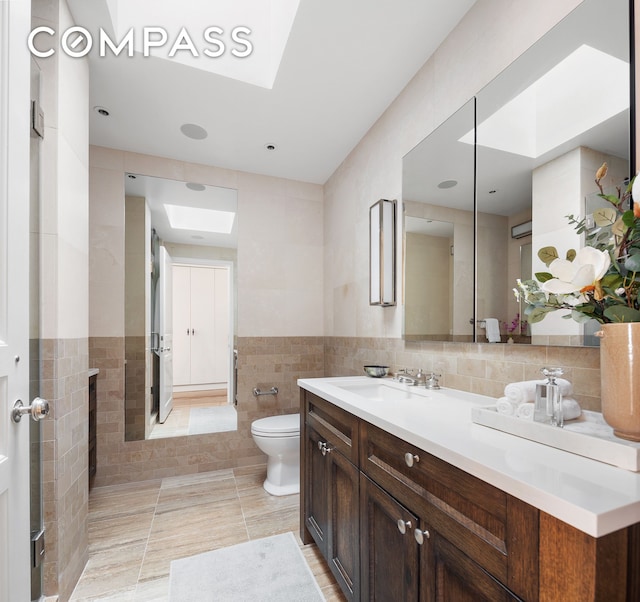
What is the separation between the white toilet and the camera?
2.39 metres

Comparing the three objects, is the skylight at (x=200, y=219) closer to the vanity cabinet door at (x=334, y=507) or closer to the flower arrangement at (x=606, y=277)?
the vanity cabinet door at (x=334, y=507)

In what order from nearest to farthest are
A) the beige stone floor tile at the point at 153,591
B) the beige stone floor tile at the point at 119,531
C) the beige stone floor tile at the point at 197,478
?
1. the beige stone floor tile at the point at 153,591
2. the beige stone floor tile at the point at 119,531
3. the beige stone floor tile at the point at 197,478

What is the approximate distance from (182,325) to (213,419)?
2.70ft

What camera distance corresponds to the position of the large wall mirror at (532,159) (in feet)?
3.39

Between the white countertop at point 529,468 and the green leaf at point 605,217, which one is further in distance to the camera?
the green leaf at point 605,217

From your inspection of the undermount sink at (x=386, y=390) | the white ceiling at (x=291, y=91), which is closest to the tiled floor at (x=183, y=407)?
the undermount sink at (x=386, y=390)

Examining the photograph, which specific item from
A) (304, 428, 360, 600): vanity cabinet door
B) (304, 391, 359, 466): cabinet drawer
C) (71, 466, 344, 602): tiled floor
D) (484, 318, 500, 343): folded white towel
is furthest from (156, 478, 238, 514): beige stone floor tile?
(484, 318, 500, 343): folded white towel

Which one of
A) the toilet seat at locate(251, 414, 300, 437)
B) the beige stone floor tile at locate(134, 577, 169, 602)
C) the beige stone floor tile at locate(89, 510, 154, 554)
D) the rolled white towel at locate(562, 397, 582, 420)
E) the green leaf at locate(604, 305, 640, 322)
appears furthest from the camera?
the toilet seat at locate(251, 414, 300, 437)

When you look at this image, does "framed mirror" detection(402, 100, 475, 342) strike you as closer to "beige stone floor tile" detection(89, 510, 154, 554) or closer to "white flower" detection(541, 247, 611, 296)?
"white flower" detection(541, 247, 611, 296)

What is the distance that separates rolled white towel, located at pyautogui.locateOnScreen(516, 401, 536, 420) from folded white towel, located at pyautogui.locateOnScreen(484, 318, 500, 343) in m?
0.46

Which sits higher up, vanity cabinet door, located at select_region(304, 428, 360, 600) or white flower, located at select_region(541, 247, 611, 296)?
white flower, located at select_region(541, 247, 611, 296)

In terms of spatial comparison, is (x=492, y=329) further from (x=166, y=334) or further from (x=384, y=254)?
(x=166, y=334)

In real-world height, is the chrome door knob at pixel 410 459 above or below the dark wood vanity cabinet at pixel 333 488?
above

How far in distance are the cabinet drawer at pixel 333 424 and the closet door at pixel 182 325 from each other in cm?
144
